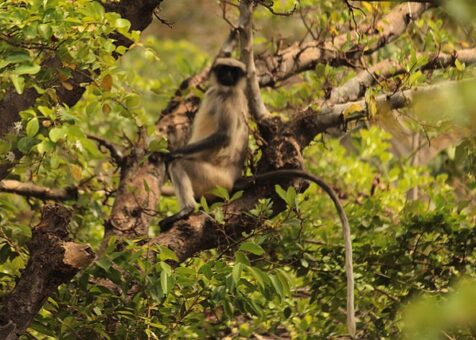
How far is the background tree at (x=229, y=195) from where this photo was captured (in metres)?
2.82

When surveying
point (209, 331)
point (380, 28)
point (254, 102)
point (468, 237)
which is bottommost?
point (209, 331)

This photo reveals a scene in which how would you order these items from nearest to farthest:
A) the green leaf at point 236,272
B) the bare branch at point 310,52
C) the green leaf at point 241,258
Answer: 1. the green leaf at point 236,272
2. the green leaf at point 241,258
3. the bare branch at point 310,52

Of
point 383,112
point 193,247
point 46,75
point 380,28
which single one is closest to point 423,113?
point 383,112

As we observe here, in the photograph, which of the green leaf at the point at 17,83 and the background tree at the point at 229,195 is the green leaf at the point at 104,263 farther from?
the green leaf at the point at 17,83

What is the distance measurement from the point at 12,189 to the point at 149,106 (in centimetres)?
364

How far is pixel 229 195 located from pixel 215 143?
1.01m

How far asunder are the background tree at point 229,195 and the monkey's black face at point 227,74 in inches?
4.7

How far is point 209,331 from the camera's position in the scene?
3.73m

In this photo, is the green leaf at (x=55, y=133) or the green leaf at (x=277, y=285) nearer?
the green leaf at (x=55, y=133)

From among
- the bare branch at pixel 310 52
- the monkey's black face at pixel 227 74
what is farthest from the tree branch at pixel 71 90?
the monkey's black face at pixel 227 74

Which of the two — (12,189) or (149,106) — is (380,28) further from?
(149,106)

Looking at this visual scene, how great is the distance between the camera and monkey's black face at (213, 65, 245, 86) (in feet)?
16.0

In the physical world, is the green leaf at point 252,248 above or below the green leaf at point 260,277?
above

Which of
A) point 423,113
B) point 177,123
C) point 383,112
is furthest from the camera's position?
point 177,123
